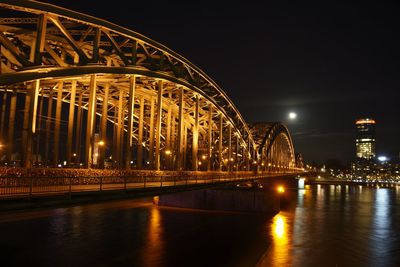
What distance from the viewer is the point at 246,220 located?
154 feet

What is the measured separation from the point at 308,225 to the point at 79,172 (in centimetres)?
2742

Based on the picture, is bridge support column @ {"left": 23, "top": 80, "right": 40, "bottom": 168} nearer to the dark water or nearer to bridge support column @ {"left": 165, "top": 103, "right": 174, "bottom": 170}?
the dark water

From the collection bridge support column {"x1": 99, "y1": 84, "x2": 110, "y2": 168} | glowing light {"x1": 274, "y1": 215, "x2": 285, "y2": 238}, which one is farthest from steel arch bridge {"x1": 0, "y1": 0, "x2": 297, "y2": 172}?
glowing light {"x1": 274, "y1": 215, "x2": 285, "y2": 238}

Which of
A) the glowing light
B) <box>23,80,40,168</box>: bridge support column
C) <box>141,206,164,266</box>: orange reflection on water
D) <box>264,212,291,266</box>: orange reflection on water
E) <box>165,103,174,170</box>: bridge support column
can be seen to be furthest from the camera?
<box>165,103,174,170</box>: bridge support column

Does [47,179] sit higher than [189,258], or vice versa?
[47,179]

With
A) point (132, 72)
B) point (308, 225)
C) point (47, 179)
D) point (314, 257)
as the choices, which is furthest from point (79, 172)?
point (308, 225)

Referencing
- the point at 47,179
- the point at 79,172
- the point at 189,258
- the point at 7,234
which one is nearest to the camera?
the point at 47,179

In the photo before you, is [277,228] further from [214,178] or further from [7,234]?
[7,234]

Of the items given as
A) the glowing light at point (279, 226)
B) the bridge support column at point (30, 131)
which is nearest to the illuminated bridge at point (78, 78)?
the bridge support column at point (30, 131)

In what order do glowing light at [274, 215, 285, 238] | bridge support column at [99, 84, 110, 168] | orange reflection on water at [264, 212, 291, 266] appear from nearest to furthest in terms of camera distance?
orange reflection on water at [264, 212, 291, 266] → bridge support column at [99, 84, 110, 168] → glowing light at [274, 215, 285, 238]

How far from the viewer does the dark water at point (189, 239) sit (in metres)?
27.5

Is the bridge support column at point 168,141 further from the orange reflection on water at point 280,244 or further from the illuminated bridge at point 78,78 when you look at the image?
the orange reflection on water at point 280,244

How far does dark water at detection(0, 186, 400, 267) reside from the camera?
27.5m

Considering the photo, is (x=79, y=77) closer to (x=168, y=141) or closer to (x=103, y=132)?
(x=103, y=132)
